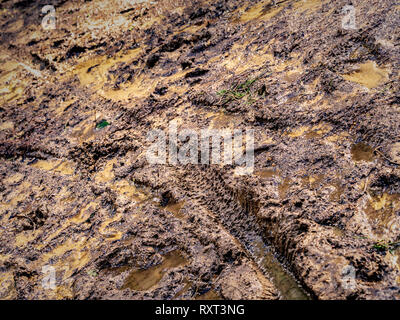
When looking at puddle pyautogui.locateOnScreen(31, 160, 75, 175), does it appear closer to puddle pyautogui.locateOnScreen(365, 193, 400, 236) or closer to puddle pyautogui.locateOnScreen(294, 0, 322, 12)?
puddle pyautogui.locateOnScreen(365, 193, 400, 236)

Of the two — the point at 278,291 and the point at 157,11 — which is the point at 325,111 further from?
the point at 157,11

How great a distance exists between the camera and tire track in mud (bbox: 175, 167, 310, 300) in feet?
7.92

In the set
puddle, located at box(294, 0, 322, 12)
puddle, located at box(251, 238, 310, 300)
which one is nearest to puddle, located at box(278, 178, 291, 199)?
puddle, located at box(251, 238, 310, 300)

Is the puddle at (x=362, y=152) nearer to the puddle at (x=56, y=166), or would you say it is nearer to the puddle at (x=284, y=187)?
the puddle at (x=284, y=187)

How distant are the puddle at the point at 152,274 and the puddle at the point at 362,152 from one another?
1.83 meters

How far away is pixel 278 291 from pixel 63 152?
11.2 feet

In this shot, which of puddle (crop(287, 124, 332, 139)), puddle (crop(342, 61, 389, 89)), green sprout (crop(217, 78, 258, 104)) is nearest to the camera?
puddle (crop(287, 124, 332, 139))

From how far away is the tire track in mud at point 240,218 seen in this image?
7.92ft

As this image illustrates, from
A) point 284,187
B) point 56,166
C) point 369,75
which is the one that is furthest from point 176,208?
point 369,75

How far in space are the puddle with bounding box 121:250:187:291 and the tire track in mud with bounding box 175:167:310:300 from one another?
1.72ft

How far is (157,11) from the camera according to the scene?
6.48 metres

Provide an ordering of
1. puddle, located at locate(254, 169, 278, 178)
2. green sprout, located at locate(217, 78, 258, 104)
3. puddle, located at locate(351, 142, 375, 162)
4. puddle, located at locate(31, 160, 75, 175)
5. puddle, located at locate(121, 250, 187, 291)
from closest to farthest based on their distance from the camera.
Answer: puddle, located at locate(121, 250, 187, 291), puddle, located at locate(351, 142, 375, 162), puddle, located at locate(254, 169, 278, 178), green sprout, located at locate(217, 78, 258, 104), puddle, located at locate(31, 160, 75, 175)

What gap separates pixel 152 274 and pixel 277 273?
1074mm

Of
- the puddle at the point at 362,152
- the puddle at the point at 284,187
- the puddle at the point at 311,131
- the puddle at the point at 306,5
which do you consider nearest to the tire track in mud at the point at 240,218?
the puddle at the point at 284,187
